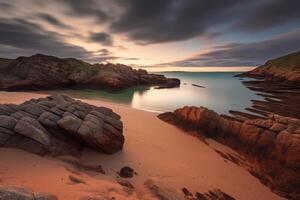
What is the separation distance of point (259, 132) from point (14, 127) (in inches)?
523

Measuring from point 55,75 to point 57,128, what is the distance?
39.1m

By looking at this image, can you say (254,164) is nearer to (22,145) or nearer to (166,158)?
(166,158)

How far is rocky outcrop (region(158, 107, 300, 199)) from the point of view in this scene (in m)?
10.4

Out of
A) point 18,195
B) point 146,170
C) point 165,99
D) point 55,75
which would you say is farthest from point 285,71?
point 18,195

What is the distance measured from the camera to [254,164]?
11.8 metres

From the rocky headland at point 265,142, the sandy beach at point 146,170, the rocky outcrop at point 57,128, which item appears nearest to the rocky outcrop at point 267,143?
the rocky headland at point 265,142

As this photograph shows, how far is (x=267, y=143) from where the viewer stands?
39.3ft

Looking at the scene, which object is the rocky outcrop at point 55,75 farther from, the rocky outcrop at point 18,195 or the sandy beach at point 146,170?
the rocky outcrop at point 18,195

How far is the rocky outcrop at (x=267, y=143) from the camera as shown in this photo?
34.1 ft

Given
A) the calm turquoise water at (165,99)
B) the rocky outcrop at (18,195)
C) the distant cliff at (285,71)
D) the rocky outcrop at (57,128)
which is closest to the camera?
the rocky outcrop at (18,195)

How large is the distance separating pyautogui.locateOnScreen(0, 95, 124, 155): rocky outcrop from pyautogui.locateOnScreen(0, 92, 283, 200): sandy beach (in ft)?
1.61

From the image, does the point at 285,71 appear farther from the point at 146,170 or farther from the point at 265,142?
the point at 146,170

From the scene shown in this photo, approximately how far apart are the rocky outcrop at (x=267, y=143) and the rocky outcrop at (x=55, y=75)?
→ 35161mm

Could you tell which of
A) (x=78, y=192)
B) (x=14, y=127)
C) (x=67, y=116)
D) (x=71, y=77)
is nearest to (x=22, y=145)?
Result: (x=14, y=127)
